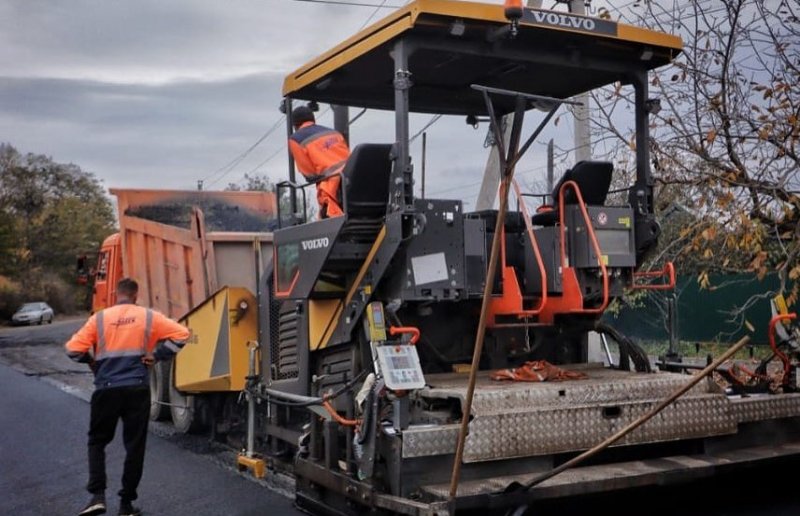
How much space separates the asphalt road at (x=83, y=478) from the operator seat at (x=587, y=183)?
2542 millimetres

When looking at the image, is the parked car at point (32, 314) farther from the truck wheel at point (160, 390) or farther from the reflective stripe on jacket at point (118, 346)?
the reflective stripe on jacket at point (118, 346)

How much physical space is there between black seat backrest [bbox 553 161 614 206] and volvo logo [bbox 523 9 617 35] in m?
0.94

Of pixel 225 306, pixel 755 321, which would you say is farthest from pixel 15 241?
pixel 225 306

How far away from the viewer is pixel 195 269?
30.7 ft

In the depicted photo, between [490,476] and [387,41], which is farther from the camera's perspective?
[387,41]

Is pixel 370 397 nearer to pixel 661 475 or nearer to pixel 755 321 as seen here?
pixel 661 475

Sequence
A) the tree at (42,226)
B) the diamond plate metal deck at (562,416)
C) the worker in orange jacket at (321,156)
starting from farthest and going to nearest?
the tree at (42,226)
the worker in orange jacket at (321,156)
the diamond plate metal deck at (562,416)

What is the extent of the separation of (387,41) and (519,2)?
101 cm

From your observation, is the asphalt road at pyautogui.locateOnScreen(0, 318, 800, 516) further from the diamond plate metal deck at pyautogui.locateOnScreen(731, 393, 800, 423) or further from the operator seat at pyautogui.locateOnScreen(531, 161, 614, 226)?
the operator seat at pyautogui.locateOnScreen(531, 161, 614, 226)

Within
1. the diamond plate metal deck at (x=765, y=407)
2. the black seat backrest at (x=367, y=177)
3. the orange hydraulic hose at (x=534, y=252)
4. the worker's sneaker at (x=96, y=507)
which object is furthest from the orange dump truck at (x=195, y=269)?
the diamond plate metal deck at (x=765, y=407)

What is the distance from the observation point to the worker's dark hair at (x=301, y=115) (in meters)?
6.55

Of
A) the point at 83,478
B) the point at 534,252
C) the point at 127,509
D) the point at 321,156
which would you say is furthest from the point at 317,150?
the point at 83,478

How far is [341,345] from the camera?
19.7 feet

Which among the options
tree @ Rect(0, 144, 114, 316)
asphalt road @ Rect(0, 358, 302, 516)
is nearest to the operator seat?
asphalt road @ Rect(0, 358, 302, 516)
